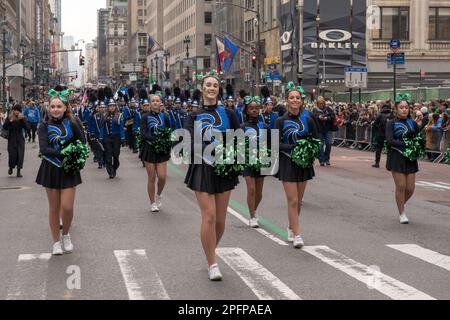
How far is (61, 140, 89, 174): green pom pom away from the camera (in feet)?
31.0

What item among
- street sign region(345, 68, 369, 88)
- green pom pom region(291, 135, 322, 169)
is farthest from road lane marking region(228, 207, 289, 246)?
street sign region(345, 68, 369, 88)

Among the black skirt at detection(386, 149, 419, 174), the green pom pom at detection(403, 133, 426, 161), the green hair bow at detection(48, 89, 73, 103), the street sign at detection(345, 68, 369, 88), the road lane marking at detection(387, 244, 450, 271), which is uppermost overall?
the street sign at detection(345, 68, 369, 88)

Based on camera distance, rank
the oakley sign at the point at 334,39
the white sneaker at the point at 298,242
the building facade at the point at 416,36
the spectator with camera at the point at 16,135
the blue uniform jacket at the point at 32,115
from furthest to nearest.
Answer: the oakley sign at the point at 334,39 < the building facade at the point at 416,36 < the blue uniform jacket at the point at 32,115 < the spectator with camera at the point at 16,135 < the white sneaker at the point at 298,242

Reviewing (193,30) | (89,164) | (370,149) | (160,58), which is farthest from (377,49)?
(160,58)

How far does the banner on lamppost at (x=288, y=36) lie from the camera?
55.8m

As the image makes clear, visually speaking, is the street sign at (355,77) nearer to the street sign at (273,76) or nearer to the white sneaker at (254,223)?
the street sign at (273,76)

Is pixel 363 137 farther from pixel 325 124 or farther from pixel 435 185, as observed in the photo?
pixel 435 185

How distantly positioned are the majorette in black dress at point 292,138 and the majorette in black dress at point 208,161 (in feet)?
6.40

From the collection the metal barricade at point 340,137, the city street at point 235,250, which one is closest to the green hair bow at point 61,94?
the city street at point 235,250

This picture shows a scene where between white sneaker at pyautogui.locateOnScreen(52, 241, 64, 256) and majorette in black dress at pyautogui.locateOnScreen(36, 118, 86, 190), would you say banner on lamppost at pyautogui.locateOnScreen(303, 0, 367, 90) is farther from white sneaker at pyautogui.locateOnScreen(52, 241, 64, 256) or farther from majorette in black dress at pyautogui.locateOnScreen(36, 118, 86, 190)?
white sneaker at pyautogui.locateOnScreen(52, 241, 64, 256)

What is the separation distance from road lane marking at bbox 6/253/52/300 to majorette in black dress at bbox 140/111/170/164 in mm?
4388

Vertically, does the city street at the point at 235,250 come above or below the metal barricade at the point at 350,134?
below

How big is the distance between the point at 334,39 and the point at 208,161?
5027 cm

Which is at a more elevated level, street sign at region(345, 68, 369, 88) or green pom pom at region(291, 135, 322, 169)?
street sign at region(345, 68, 369, 88)
